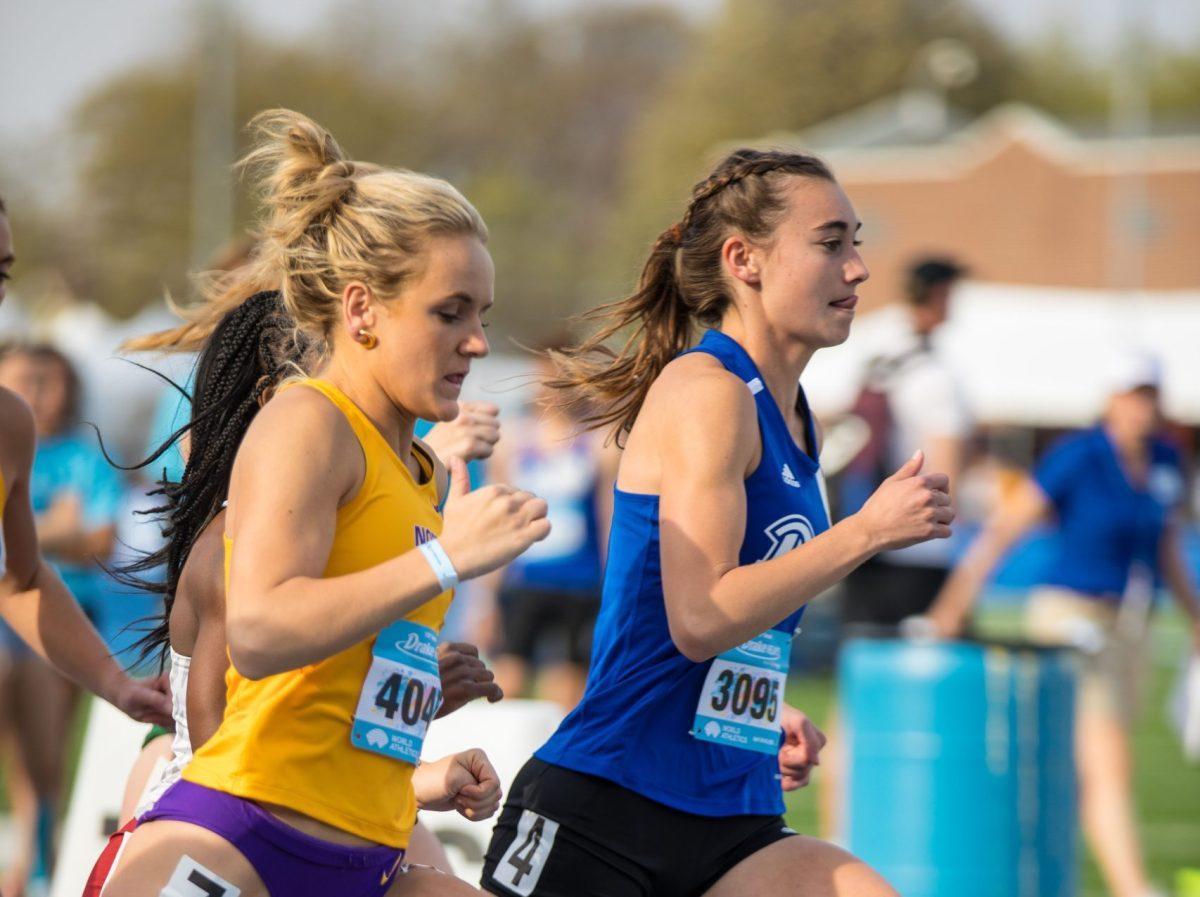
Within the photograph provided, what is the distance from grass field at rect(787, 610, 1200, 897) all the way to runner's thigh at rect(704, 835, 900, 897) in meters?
4.21

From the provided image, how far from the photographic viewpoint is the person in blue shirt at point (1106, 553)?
727 centimetres

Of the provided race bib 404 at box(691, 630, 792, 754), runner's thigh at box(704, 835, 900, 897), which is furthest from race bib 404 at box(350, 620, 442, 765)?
runner's thigh at box(704, 835, 900, 897)

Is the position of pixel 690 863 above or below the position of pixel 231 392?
below

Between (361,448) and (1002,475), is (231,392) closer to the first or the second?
(361,448)

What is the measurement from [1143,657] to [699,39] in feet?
192

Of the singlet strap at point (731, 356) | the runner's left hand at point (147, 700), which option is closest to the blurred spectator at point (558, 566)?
the runner's left hand at point (147, 700)

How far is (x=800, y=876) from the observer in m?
3.11

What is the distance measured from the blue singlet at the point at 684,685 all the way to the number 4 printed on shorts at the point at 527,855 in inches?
4.6

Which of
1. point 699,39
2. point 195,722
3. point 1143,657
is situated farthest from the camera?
point 699,39

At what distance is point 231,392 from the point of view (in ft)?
10.3

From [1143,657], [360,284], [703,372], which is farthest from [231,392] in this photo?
[1143,657]

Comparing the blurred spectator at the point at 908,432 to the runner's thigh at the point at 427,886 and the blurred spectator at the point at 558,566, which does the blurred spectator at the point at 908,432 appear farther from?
the runner's thigh at the point at 427,886

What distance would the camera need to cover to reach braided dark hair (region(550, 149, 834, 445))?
3309 mm

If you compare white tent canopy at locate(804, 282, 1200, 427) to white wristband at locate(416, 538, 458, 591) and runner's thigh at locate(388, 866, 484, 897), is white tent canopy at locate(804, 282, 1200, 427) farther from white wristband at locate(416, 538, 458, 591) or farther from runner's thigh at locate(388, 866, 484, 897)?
white wristband at locate(416, 538, 458, 591)
